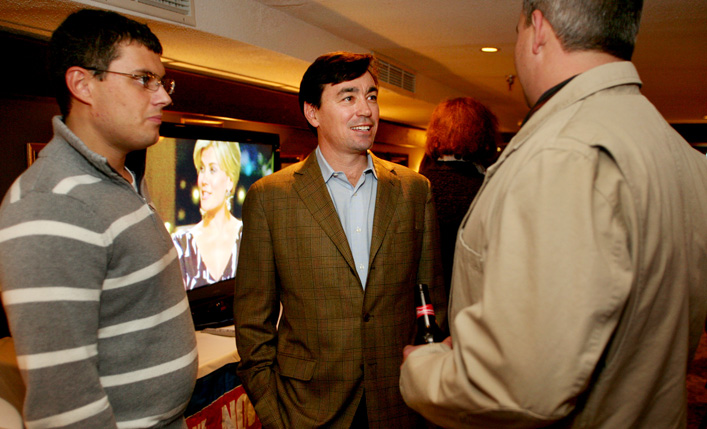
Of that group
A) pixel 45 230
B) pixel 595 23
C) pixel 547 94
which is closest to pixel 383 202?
pixel 547 94

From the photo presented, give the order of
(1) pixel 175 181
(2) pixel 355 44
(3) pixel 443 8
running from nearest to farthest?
(1) pixel 175 181
(3) pixel 443 8
(2) pixel 355 44

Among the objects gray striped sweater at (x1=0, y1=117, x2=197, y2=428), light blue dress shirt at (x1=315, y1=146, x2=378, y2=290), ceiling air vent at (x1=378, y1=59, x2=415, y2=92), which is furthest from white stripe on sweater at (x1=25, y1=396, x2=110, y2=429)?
ceiling air vent at (x1=378, y1=59, x2=415, y2=92)

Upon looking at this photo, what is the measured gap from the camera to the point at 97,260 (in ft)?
3.43

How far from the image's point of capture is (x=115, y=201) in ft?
3.73

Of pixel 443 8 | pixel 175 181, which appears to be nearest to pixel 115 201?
pixel 175 181

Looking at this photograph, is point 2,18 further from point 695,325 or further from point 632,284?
point 695,325

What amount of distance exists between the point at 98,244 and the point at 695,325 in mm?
1270

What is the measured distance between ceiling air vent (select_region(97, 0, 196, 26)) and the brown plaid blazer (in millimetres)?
762

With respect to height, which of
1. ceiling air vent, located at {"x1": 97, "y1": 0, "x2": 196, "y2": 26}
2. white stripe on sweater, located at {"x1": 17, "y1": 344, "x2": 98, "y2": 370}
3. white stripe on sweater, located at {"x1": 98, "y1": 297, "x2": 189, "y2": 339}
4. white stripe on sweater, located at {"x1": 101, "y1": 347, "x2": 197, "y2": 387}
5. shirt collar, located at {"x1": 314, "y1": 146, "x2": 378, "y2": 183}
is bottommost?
white stripe on sweater, located at {"x1": 101, "y1": 347, "x2": 197, "y2": 387}

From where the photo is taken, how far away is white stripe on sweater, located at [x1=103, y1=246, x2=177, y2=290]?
1.09 metres

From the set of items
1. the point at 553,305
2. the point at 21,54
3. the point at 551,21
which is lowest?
the point at 553,305

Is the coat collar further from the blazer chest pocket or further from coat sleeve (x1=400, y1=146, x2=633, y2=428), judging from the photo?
coat sleeve (x1=400, y1=146, x2=633, y2=428)

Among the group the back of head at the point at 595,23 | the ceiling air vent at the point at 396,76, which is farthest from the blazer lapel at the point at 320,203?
the ceiling air vent at the point at 396,76

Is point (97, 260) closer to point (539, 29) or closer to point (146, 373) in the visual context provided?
point (146, 373)
